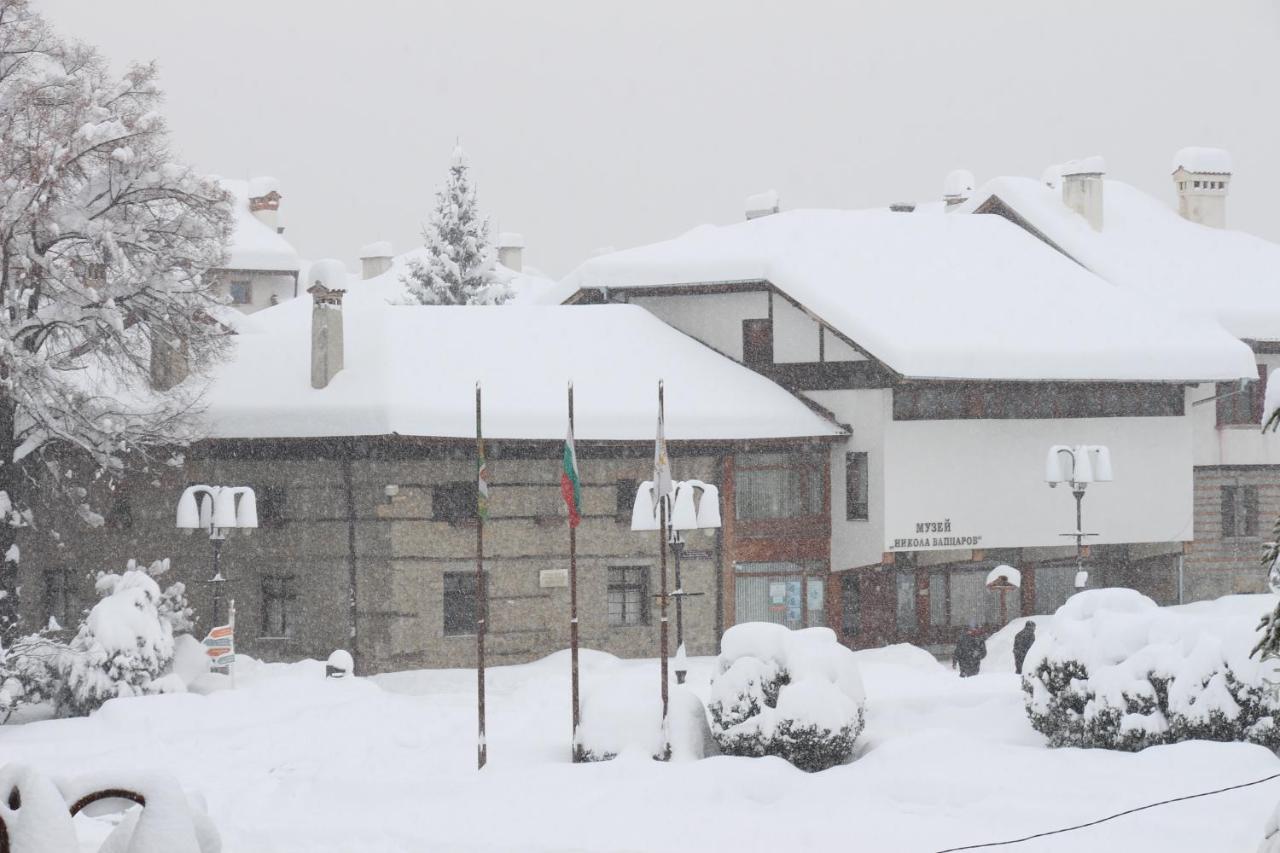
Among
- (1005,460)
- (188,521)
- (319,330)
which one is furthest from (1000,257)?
(188,521)

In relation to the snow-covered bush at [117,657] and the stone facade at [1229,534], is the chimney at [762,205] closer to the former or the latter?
the stone facade at [1229,534]

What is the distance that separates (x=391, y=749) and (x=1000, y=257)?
77.6 feet

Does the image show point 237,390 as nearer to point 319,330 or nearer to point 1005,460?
point 319,330

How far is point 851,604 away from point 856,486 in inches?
104

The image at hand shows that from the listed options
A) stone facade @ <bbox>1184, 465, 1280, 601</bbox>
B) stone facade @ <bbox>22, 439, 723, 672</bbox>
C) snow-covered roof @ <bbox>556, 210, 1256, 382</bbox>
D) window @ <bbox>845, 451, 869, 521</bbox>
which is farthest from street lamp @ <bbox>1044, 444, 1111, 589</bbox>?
stone facade @ <bbox>1184, 465, 1280, 601</bbox>

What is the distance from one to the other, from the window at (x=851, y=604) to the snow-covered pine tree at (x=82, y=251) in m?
14.2

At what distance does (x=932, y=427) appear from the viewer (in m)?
36.6

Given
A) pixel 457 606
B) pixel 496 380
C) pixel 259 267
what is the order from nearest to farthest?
pixel 457 606 → pixel 496 380 → pixel 259 267

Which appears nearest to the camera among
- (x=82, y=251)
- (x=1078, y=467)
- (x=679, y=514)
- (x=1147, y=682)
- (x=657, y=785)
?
(x=657, y=785)

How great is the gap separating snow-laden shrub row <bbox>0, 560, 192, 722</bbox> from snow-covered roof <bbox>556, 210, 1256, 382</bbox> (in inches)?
608

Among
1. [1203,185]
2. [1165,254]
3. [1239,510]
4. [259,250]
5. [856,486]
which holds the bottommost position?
[1239,510]

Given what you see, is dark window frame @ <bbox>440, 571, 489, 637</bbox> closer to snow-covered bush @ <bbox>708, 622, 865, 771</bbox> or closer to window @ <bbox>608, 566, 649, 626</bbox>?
window @ <bbox>608, 566, 649, 626</bbox>

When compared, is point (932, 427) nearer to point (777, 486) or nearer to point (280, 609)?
point (777, 486)

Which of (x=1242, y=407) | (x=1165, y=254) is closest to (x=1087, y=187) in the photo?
(x=1165, y=254)
